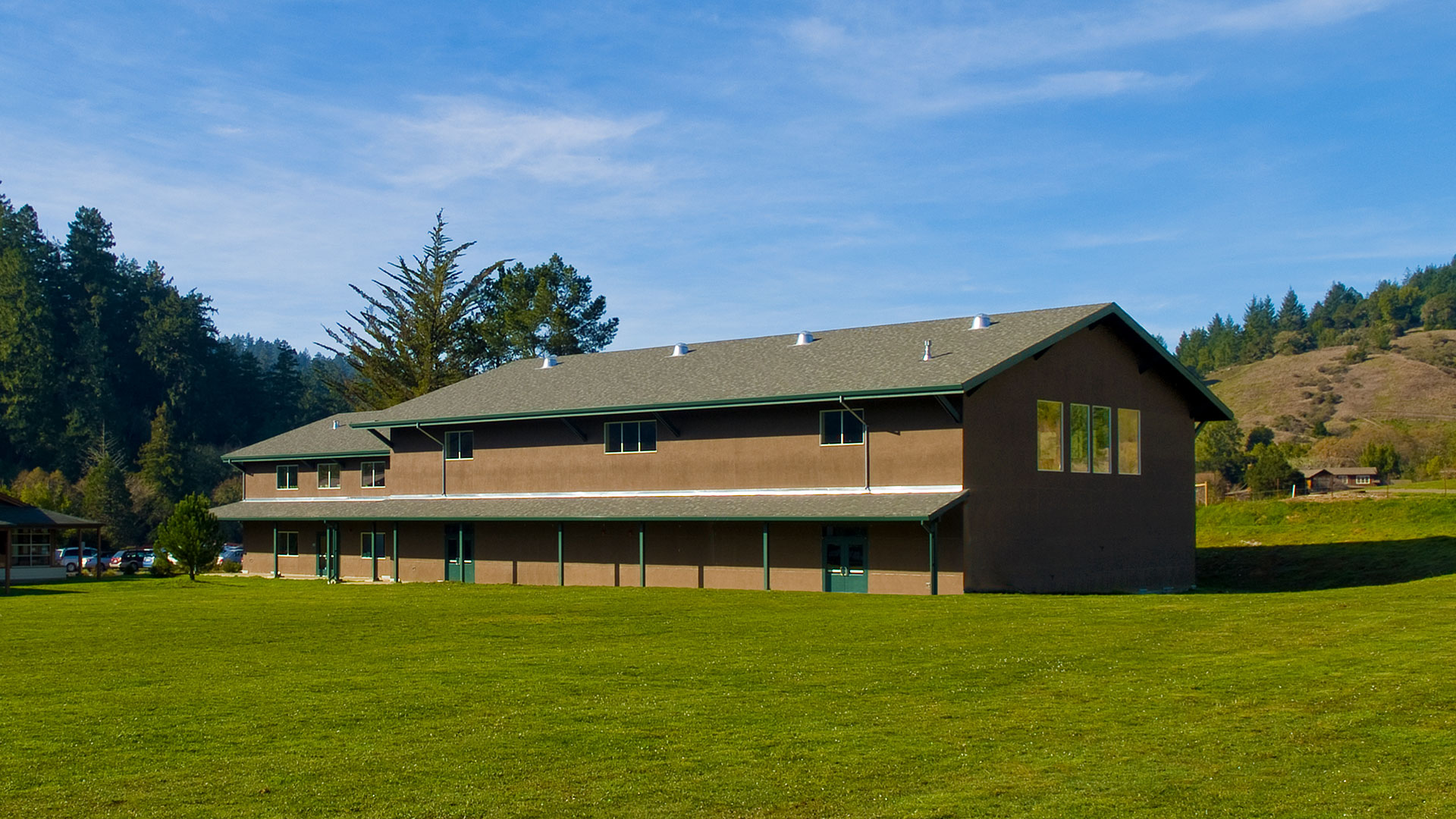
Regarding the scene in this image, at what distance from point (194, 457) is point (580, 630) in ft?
286

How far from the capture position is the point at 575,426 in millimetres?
41375

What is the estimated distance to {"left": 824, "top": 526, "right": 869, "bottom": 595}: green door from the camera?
34469mm

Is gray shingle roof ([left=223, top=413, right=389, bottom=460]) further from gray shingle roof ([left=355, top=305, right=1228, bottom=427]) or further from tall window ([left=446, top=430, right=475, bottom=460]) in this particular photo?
tall window ([left=446, top=430, right=475, bottom=460])

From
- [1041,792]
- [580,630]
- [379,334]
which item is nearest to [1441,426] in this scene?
[379,334]

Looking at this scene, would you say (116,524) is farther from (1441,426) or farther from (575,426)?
(1441,426)

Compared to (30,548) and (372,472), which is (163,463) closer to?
(30,548)

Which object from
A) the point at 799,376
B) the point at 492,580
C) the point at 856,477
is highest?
the point at 799,376

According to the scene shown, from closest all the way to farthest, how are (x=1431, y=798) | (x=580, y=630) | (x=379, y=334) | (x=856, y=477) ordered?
(x=1431, y=798) → (x=580, y=630) → (x=856, y=477) → (x=379, y=334)

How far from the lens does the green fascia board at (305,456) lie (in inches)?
1964

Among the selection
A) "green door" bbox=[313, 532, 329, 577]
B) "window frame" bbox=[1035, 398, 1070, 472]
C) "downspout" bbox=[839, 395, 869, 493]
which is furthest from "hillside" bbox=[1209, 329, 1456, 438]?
"downspout" bbox=[839, 395, 869, 493]

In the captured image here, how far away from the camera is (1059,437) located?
36062mm

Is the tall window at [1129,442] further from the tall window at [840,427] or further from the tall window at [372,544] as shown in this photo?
the tall window at [372,544]

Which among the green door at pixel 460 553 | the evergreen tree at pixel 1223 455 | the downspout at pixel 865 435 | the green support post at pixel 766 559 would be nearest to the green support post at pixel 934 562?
the downspout at pixel 865 435

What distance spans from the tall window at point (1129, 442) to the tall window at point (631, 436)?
524 inches
